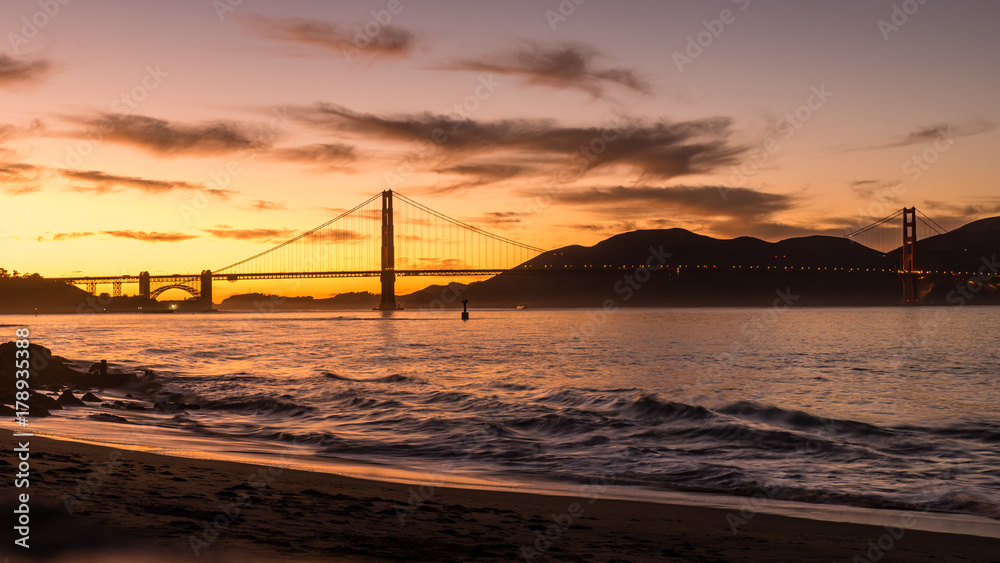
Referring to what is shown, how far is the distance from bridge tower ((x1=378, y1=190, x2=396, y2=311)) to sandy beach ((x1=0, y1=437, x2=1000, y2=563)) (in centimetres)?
10180

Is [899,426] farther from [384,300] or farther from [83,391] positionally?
[384,300]

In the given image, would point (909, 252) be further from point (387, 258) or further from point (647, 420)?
point (647, 420)

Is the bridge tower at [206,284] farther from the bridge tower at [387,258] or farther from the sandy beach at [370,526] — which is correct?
the sandy beach at [370,526]

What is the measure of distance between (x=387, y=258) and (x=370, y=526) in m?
109

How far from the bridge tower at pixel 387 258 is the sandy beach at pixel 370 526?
10180cm

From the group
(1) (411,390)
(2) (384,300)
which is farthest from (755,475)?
(2) (384,300)

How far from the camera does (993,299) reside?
18438cm

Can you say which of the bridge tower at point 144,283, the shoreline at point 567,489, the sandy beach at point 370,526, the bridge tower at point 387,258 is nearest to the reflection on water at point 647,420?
the shoreline at point 567,489

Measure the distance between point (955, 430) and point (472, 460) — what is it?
9.13 m

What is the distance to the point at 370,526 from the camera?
5750 mm

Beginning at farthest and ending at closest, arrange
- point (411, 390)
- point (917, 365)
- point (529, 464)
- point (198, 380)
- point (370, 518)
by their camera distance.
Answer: point (917, 365), point (198, 380), point (411, 390), point (529, 464), point (370, 518)

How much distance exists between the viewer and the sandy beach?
4.79 m

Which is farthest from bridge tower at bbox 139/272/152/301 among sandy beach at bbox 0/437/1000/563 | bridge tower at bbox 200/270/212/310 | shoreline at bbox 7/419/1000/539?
sandy beach at bbox 0/437/1000/563

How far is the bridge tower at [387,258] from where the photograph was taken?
111 meters
